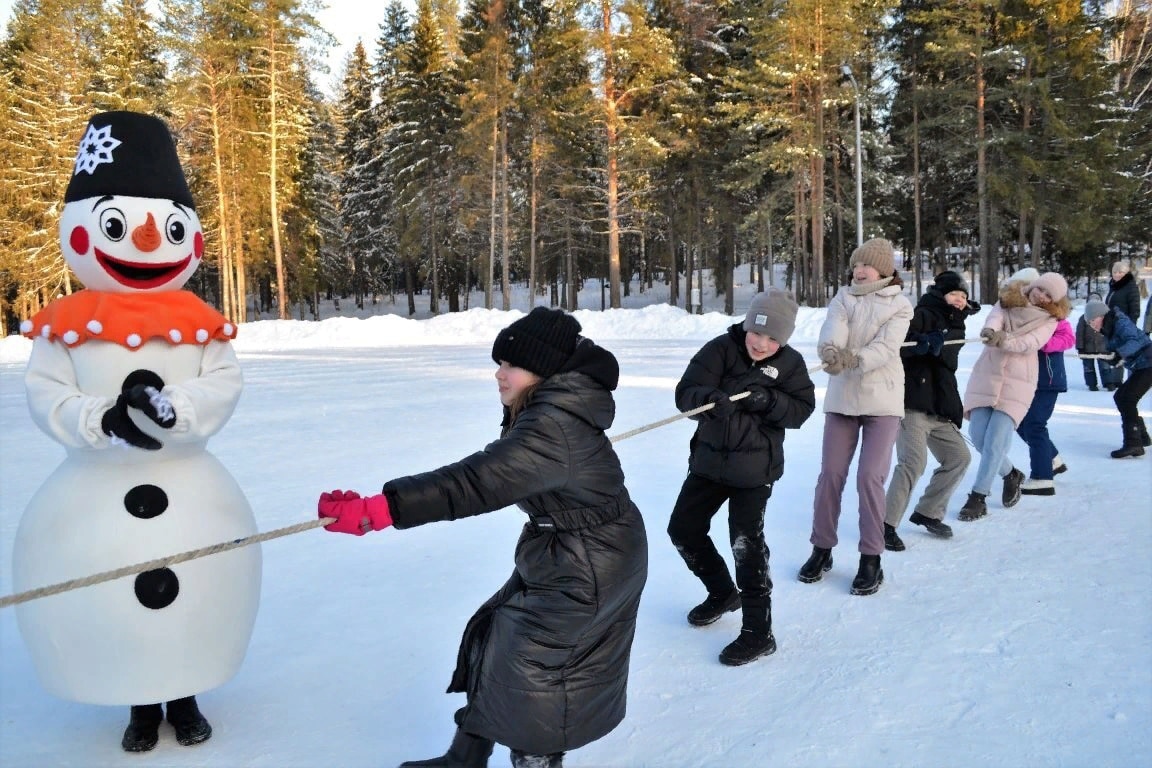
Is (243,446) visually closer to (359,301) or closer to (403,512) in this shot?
(403,512)

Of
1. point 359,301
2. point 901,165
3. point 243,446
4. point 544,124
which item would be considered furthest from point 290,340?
point 359,301

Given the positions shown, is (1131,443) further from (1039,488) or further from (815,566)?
(815,566)

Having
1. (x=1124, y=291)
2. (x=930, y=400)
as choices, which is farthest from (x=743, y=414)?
(x=1124, y=291)

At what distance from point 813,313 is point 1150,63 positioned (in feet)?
69.2

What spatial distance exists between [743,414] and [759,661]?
1.14 m

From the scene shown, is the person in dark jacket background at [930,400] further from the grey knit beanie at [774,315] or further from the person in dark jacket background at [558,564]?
the person in dark jacket background at [558,564]

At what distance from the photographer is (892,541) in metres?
5.54

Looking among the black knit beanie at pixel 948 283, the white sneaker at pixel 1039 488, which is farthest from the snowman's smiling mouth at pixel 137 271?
the white sneaker at pixel 1039 488

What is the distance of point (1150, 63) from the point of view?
105 feet

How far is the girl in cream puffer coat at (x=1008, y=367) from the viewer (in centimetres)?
624

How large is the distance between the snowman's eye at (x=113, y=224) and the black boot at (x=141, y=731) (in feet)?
5.81

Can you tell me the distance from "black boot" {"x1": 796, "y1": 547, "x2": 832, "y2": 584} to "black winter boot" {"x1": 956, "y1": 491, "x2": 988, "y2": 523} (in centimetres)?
172

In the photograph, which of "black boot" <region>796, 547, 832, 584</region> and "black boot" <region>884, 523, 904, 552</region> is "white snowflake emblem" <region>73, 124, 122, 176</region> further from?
"black boot" <region>884, 523, 904, 552</region>

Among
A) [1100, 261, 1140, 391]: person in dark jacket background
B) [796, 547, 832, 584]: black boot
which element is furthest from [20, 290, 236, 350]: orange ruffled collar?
[1100, 261, 1140, 391]: person in dark jacket background
